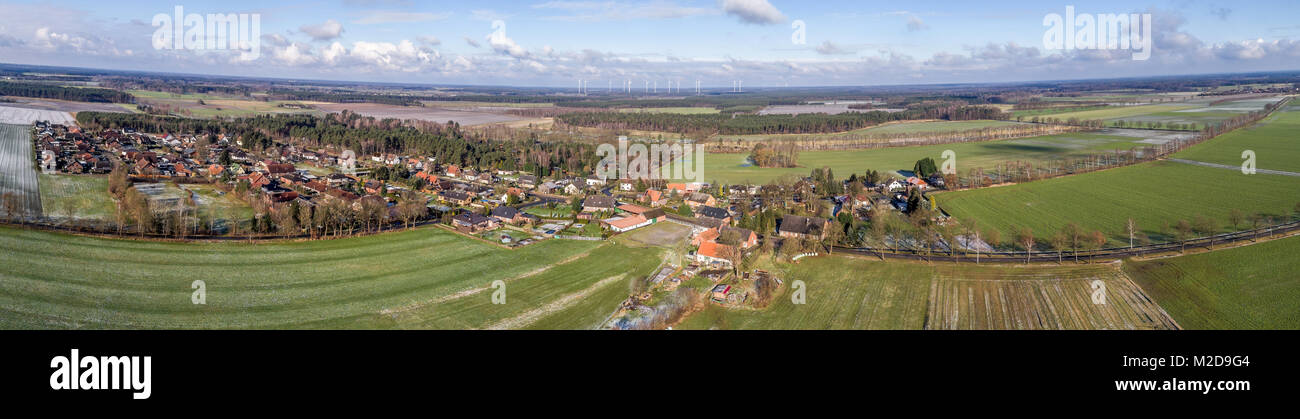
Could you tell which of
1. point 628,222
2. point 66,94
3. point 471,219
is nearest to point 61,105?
point 66,94

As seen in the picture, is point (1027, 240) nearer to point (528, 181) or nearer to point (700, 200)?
point (700, 200)

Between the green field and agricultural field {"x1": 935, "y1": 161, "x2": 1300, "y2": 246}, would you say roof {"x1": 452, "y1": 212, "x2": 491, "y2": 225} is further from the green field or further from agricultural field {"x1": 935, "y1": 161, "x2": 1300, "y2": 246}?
agricultural field {"x1": 935, "y1": 161, "x2": 1300, "y2": 246}

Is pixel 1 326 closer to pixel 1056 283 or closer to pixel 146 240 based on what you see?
pixel 146 240

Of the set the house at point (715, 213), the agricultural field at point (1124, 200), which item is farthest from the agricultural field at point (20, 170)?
the agricultural field at point (1124, 200)

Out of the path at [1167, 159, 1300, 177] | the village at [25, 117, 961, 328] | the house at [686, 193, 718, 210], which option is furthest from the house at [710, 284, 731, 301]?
the path at [1167, 159, 1300, 177]

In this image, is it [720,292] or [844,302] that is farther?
[720,292]

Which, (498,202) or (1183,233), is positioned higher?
(498,202)

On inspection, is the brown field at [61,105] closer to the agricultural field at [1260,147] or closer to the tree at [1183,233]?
the tree at [1183,233]
